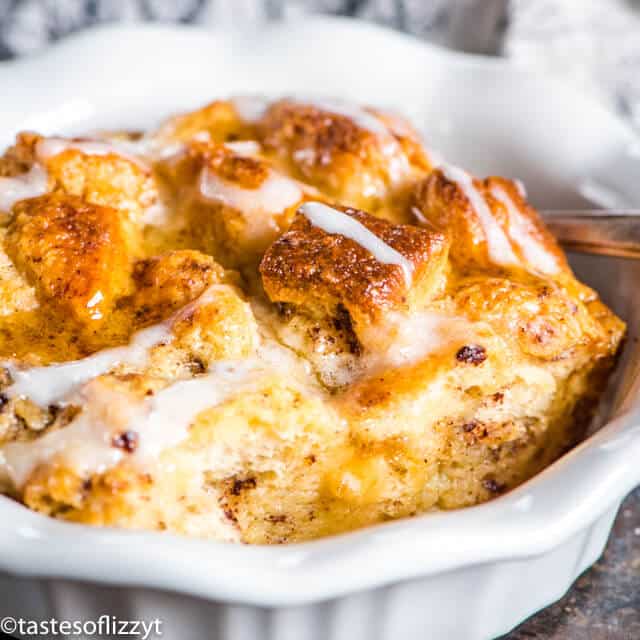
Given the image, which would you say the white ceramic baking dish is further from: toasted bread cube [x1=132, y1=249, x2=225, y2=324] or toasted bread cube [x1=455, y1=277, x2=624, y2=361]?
toasted bread cube [x1=132, y1=249, x2=225, y2=324]

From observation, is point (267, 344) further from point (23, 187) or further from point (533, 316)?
point (23, 187)

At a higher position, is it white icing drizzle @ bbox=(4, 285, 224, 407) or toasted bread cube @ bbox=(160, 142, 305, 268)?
toasted bread cube @ bbox=(160, 142, 305, 268)

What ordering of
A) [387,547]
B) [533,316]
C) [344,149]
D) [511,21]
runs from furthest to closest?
[511,21] < [344,149] < [533,316] < [387,547]

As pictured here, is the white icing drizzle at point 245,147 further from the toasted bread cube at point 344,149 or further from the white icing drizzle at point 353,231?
the white icing drizzle at point 353,231

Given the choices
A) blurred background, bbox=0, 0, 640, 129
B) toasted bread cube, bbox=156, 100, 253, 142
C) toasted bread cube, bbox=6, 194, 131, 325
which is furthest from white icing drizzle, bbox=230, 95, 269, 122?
blurred background, bbox=0, 0, 640, 129

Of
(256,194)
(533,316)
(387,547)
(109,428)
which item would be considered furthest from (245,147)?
(387,547)

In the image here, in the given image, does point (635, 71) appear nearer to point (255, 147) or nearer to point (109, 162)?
point (255, 147)
